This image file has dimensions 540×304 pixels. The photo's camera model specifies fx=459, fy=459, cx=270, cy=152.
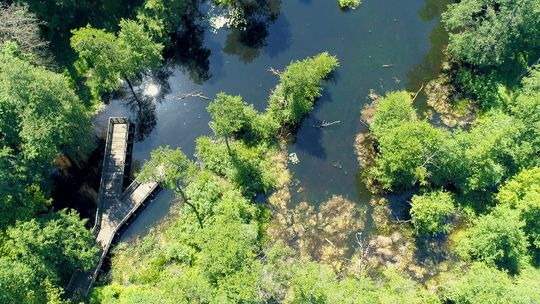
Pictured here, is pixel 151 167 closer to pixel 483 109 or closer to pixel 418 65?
pixel 418 65

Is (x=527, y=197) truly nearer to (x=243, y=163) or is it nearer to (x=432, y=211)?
(x=432, y=211)

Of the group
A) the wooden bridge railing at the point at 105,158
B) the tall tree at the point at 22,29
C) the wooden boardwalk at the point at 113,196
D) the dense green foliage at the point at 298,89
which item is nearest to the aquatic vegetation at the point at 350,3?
the dense green foliage at the point at 298,89

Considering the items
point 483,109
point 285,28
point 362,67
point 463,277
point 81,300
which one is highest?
point 285,28

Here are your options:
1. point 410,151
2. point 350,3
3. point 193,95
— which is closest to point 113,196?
point 193,95

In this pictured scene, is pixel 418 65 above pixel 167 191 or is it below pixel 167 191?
above

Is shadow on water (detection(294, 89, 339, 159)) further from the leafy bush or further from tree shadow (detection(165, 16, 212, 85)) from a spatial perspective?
tree shadow (detection(165, 16, 212, 85))

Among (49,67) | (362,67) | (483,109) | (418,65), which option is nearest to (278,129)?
(362,67)

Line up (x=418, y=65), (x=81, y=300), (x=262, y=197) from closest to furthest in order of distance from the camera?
1. (x=81, y=300)
2. (x=262, y=197)
3. (x=418, y=65)
